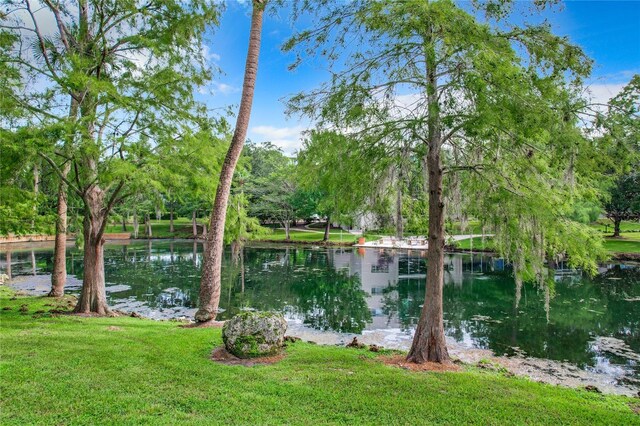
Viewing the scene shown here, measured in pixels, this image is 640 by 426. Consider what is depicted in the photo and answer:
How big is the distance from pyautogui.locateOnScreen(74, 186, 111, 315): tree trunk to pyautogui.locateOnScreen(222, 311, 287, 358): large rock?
5.52 m

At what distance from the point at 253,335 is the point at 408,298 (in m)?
11.7

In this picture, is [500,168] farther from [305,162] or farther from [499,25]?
[305,162]

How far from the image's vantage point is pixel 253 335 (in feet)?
24.7

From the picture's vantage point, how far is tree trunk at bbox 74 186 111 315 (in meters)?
11.1

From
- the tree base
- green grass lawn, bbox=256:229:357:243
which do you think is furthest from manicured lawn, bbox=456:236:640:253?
the tree base

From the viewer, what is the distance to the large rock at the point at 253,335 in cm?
741

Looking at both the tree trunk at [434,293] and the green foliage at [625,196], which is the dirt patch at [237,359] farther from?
the green foliage at [625,196]

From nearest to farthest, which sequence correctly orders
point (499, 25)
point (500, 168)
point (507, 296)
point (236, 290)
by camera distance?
point (499, 25)
point (500, 168)
point (507, 296)
point (236, 290)

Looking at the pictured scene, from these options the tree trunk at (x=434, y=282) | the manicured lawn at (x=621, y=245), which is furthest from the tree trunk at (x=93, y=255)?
the manicured lawn at (x=621, y=245)

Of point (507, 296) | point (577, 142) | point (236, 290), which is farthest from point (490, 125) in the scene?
point (236, 290)

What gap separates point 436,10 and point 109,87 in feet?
23.5

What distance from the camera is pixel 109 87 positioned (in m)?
9.37

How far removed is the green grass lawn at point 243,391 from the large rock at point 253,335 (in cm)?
44

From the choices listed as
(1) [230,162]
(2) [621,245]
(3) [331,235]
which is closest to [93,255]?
(1) [230,162]
